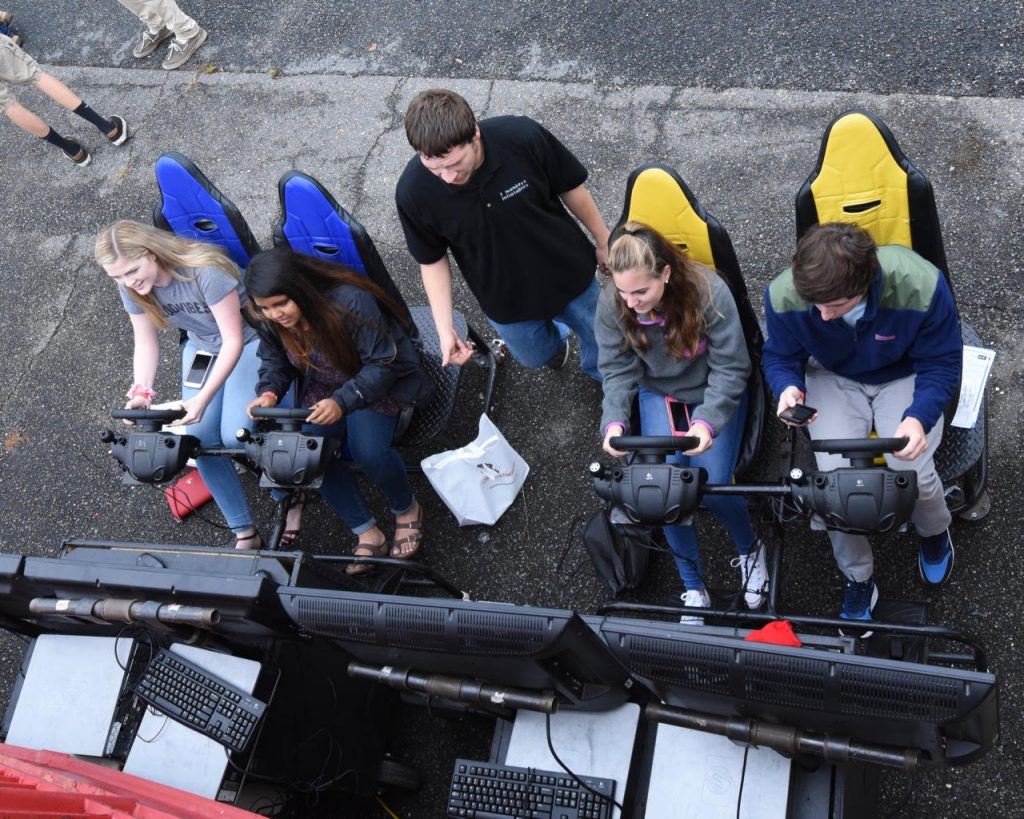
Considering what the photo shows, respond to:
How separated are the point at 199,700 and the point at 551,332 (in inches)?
76.1

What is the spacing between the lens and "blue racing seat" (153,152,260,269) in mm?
3814

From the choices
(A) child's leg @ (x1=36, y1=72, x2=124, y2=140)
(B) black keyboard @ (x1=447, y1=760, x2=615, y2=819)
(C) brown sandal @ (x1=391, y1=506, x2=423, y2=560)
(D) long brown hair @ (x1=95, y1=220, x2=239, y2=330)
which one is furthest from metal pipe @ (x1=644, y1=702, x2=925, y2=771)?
(A) child's leg @ (x1=36, y1=72, x2=124, y2=140)

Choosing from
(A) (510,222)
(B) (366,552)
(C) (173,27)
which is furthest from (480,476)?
(C) (173,27)

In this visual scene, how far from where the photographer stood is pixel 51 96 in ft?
19.3

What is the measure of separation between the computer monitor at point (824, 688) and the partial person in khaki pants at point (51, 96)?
531 cm

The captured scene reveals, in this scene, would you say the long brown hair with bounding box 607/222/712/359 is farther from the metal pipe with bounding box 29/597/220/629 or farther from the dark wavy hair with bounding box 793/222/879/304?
the metal pipe with bounding box 29/597/220/629

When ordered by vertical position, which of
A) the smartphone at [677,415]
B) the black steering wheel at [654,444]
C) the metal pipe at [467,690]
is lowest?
the metal pipe at [467,690]

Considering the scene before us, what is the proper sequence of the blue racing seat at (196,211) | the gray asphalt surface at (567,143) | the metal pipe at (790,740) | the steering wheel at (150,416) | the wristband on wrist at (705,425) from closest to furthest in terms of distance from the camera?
1. the metal pipe at (790,740)
2. the wristband on wrist at (705,425)
3. the steering wheel at (150,416)
4. the gray asphalt surface at (567,143)
5. the blue racing seat at (196,211)

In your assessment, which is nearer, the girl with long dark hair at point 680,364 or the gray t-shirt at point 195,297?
Answer: the girl with long dark hair at point 680,364

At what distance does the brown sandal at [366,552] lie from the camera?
12.8ft

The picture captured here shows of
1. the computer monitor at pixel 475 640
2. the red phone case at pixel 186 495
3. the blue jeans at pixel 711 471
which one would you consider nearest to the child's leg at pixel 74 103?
the red phone case at pixel 186 495

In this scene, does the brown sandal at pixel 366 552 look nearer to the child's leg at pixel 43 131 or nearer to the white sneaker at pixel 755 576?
the white sneaker at pixel 755 576

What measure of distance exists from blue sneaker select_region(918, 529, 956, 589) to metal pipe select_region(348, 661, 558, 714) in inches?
65.0

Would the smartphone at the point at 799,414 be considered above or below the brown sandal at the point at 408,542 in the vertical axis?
above
